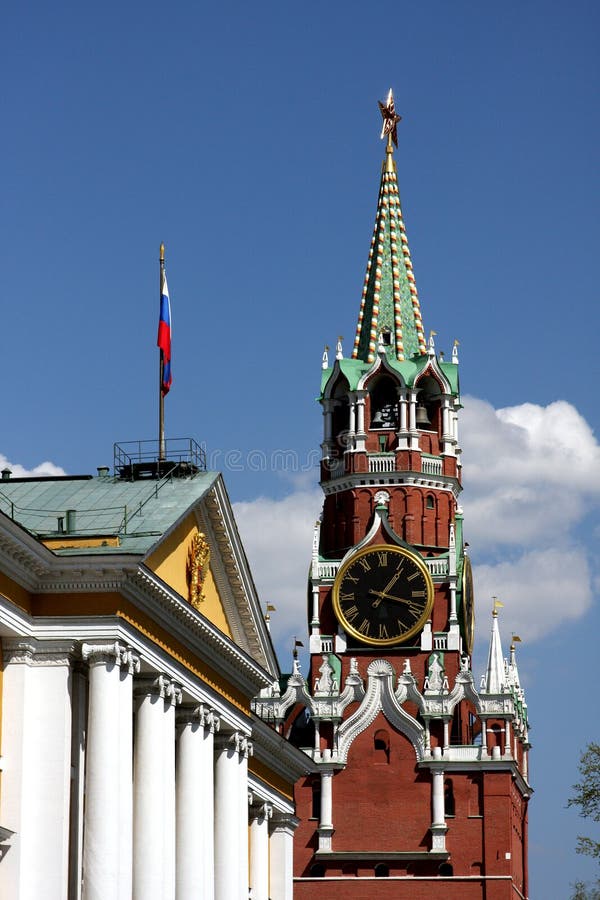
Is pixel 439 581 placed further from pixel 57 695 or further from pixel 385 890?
pixel 57 695

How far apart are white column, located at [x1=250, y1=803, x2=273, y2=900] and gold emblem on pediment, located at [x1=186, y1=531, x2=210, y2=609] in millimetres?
16895

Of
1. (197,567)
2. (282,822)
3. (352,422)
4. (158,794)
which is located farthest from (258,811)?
(352,422)

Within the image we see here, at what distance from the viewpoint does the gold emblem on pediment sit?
57.0 m

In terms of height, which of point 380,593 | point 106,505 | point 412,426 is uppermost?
point 412,426

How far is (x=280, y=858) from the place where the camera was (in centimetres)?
7881

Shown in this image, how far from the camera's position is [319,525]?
400 ft

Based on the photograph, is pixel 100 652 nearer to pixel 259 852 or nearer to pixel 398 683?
pixel 259 852

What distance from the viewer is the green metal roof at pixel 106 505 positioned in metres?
52.4

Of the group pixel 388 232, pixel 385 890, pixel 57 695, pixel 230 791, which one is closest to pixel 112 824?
pixel 57 695

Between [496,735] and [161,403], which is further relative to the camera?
[496,735]

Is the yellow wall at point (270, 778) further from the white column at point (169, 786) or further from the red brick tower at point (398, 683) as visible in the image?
the red brick tower at point (398, 683)

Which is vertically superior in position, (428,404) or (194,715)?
(428,404)

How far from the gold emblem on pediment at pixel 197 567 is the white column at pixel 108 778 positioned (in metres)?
6.91

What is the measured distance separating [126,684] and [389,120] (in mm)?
83872
